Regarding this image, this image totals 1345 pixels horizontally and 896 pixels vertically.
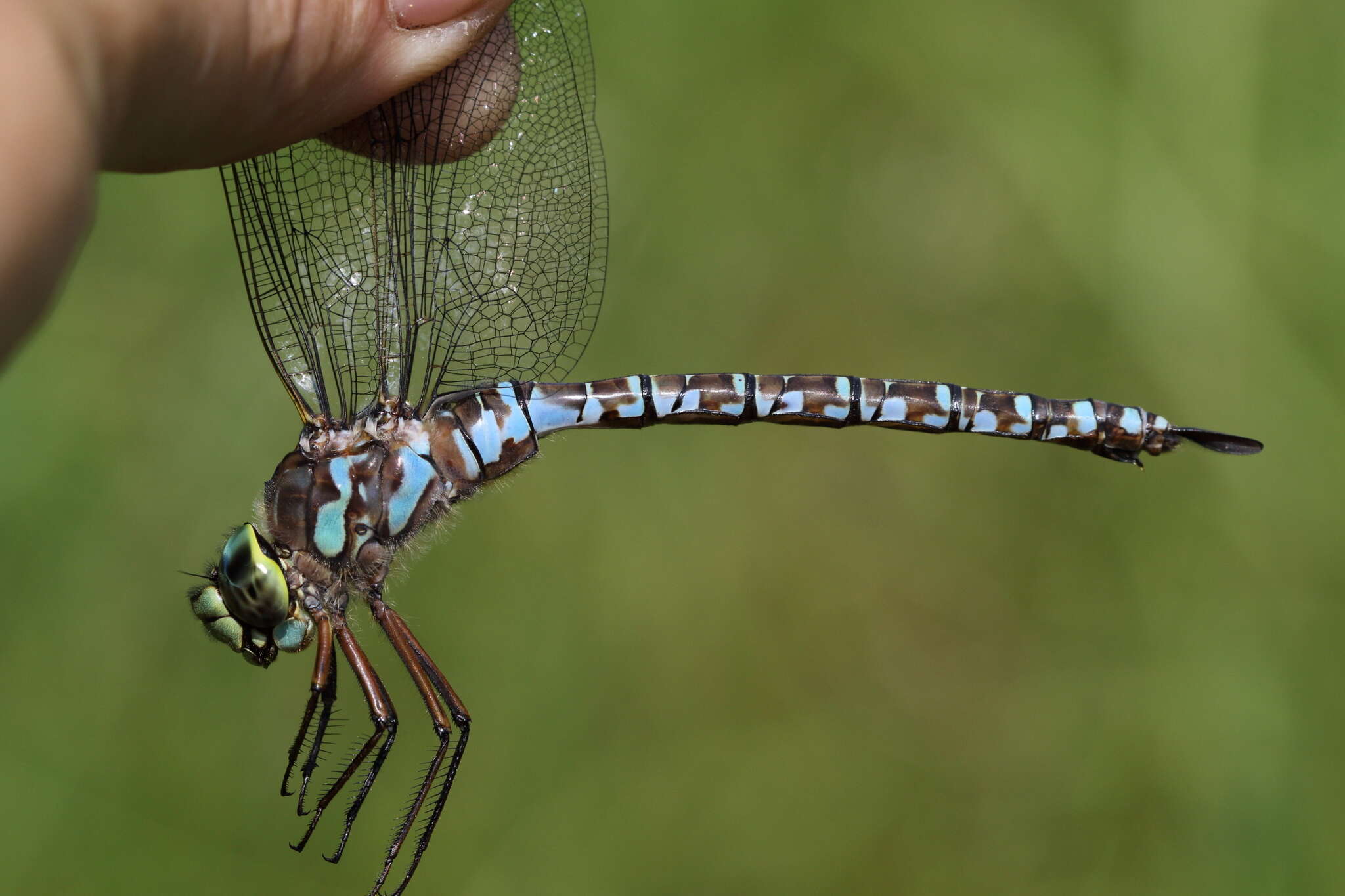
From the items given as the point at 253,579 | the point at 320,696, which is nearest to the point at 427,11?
the point at 253,579

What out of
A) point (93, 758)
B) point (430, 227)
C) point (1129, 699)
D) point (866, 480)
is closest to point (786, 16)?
point (866, 480)

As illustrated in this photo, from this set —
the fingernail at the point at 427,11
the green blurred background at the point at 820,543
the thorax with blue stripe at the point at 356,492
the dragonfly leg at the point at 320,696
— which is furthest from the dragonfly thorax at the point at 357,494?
the green blurred background at the point at 820,543

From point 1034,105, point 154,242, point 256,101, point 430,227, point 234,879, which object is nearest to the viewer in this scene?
point 256,101

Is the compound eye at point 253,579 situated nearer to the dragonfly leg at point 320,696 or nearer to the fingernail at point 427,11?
the dragonfly leg at point 320,696

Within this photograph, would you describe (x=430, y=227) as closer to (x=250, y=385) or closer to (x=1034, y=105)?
(x=250, y=385)

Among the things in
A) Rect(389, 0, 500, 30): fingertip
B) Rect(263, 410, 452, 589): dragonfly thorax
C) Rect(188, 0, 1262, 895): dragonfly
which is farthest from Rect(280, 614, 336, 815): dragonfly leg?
Rect(389, 0, 500, 30): fingertip

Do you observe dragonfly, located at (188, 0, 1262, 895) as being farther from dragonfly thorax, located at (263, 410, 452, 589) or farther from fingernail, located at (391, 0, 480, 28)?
fingernail, located at (391, 0, 480, 28)
